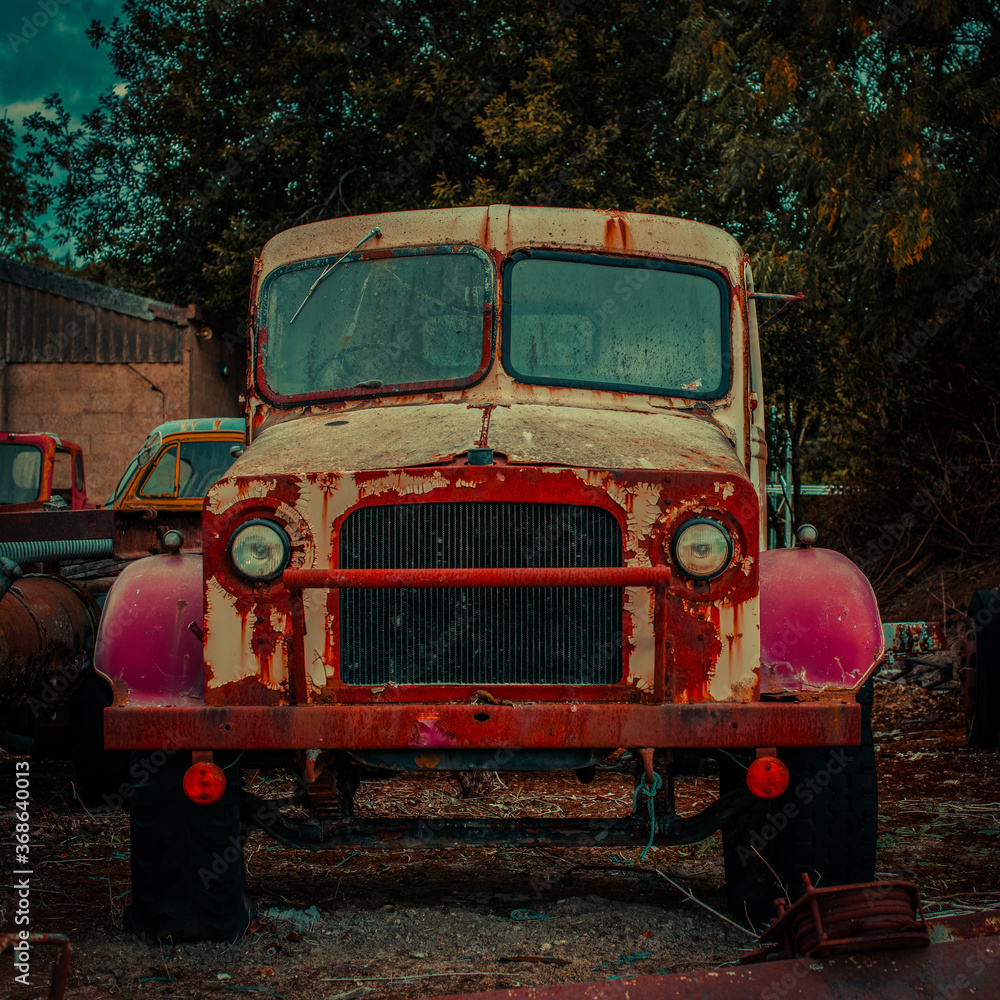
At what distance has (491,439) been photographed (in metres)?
3.95

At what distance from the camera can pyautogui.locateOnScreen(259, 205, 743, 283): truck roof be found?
4980mm

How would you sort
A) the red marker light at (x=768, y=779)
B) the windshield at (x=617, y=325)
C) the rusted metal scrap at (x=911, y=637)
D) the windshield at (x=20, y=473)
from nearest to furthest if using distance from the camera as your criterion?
1. the red marker light at (x=768, y=779)
2. the windshield at (x=617, y=325)
3. the rusted metal scrap at (x=911, y=637)
4. the windshield at (x=20, y=473)

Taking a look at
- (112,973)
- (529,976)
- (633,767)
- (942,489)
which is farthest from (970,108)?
(112,973)

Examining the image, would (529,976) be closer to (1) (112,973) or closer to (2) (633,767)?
(2) (633,767)

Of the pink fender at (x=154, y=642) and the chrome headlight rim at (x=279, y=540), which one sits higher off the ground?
the chrome headlight rim at (x=279, y=540)

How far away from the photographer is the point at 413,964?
393cm

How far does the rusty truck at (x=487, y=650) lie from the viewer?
11.8 feet

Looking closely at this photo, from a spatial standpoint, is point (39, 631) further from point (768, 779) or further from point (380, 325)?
point (768, 779)

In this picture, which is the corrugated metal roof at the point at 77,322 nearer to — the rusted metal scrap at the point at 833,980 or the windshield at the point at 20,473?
the windshield at the point at 20,473

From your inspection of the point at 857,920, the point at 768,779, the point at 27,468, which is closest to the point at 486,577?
the point at 768,779

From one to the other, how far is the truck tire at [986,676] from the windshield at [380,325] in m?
4.25

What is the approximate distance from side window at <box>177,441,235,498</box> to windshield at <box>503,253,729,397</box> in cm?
472

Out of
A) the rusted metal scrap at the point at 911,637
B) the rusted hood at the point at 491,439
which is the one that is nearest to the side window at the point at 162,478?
the rusted hood at the point at 491,439

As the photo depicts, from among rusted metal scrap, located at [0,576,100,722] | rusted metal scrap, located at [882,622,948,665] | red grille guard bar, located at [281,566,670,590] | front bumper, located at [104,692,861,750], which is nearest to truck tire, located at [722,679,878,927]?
front bumper, located at [104,692,861,750]
